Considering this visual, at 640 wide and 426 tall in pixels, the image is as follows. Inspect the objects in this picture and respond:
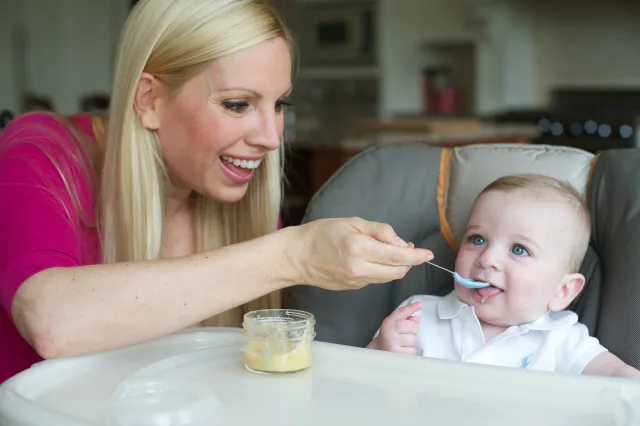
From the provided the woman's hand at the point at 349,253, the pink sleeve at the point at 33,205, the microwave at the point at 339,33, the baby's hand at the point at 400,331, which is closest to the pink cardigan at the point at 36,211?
the pink sleeve at the point at 33,205

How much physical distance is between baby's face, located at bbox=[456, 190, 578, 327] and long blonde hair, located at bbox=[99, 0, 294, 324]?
442 millimetres

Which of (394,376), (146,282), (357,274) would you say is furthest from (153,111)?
(394,376)

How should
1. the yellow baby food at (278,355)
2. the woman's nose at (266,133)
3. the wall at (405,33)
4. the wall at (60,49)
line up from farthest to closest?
the wall at (405,33) → the wall at (60,49) → the woman's nose at (266,133) → the yellow baby food at (278,355)

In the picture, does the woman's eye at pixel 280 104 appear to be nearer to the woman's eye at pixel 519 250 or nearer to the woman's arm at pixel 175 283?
the woman's arm at pixel 175 283

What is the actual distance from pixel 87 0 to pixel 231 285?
14.8 ft

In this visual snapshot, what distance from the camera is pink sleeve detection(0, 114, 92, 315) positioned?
1.28m

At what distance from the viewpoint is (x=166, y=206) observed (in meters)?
1.72

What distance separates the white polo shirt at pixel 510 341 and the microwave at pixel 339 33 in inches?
166

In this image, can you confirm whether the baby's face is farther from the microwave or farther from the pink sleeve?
the microwave

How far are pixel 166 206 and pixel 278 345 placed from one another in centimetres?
63

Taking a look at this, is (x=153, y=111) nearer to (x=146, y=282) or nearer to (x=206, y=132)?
(x=206, y=132)

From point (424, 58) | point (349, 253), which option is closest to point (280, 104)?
point (349, 253)

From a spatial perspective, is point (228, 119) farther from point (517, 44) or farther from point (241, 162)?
point (517, 44)

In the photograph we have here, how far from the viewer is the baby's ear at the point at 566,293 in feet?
4.70
